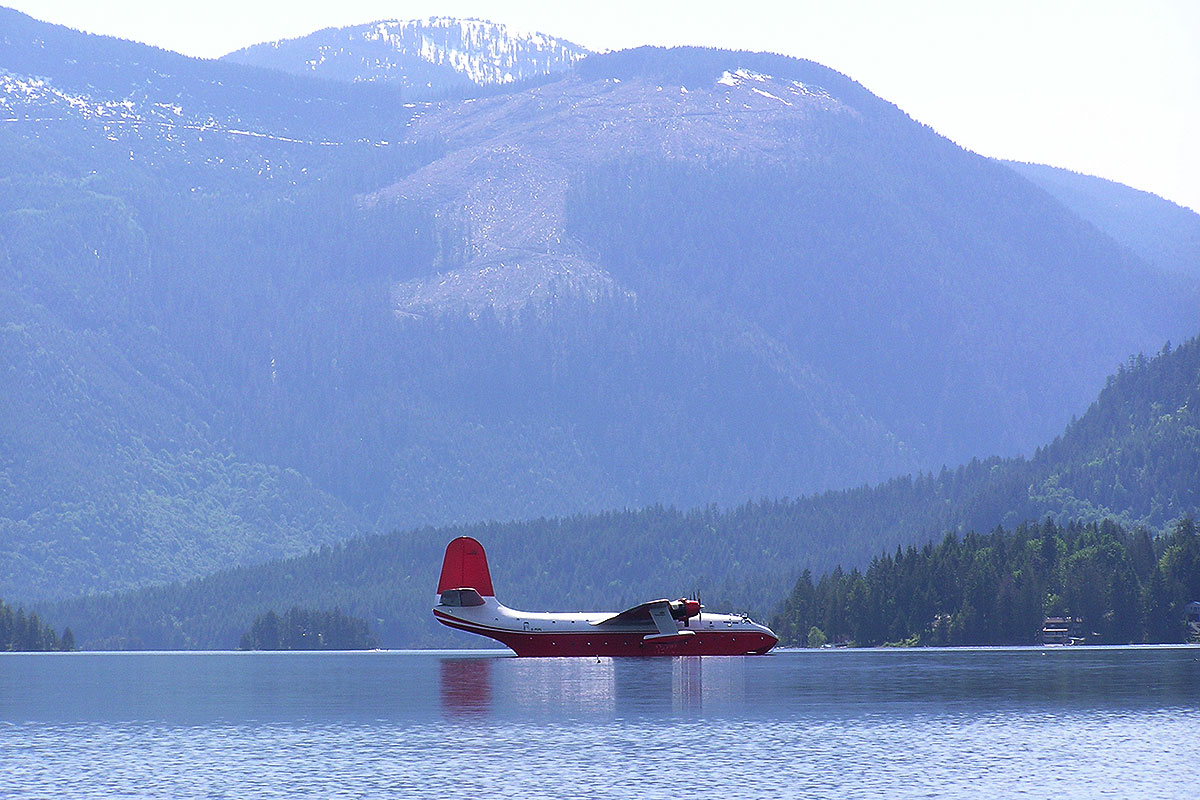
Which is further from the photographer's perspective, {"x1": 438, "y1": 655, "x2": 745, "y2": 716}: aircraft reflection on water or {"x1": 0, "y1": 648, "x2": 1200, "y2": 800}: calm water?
{"x1": 438, "y1": 655, "x2": 745, "y2": 716}: aircraft reflection on water

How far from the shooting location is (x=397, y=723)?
12744 centimetres

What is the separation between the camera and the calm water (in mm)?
90688

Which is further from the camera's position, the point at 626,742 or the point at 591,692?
the point at 591,692

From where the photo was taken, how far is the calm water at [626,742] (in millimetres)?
90688

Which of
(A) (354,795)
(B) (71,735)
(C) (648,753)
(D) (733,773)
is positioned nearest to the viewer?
(A) (354,795)

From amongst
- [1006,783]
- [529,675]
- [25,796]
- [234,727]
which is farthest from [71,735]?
[529,675]

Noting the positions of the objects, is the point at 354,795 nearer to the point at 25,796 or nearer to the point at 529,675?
the point at 25,796

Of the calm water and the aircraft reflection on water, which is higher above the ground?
the aircraft reflection on water

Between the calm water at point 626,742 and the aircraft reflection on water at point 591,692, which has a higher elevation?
the aircraft reflection on water at point 591,692

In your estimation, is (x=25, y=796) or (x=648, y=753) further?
(x=648, y=753)

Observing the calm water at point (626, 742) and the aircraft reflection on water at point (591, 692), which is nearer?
the calm water at point (626, 742)

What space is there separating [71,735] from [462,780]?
41778mm

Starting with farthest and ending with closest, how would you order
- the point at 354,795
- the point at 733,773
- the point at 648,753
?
the point at 648,753
the point at 733,773
the point at 354,795

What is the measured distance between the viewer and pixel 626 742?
364 ft
